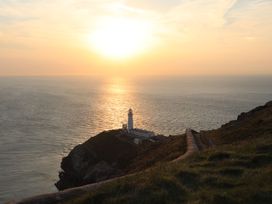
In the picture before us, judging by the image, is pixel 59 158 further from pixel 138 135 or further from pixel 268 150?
pixel 268 150

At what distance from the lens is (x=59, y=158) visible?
189 ft

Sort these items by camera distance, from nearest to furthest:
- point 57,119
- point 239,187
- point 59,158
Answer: point 239,187, point 59,158, point 57,119

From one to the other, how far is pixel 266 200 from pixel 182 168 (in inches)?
199

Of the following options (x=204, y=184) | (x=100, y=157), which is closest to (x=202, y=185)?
(x=204, y=184)

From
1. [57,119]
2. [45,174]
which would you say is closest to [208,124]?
[57,119]

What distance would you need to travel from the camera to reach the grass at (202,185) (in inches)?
492

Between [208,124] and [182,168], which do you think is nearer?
[182,168]

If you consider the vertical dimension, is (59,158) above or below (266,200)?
below

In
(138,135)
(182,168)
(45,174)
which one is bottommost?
(45,174)

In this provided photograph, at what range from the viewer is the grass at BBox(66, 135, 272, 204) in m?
12.5

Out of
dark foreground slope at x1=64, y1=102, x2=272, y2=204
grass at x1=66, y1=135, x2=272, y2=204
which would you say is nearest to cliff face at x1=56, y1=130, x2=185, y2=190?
dark foreground slope at x1=64, y1=102, x2=272, y2=204

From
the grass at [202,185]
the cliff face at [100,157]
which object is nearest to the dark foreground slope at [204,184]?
the grass at [202,185]

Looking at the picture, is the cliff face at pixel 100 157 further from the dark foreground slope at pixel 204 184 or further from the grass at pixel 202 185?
the grass at pixel 202 185

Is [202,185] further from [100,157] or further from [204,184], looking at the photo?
[100,157]
